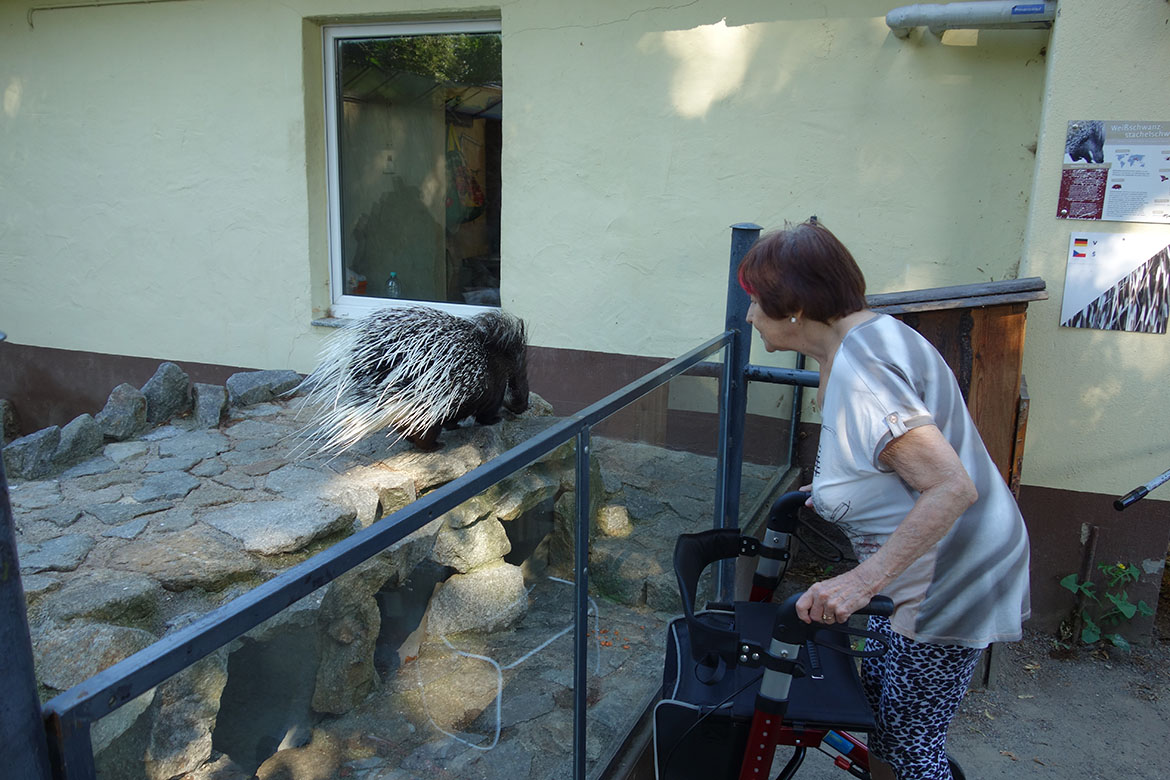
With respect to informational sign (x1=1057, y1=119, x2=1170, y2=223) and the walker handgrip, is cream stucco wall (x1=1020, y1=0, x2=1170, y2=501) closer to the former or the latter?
informational sign (x1=1057, y1=119, x2=1170, y2=223)

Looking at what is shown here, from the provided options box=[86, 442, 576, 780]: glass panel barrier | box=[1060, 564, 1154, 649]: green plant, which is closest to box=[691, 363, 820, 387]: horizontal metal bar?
box=[86, 442, 576, 780]: glass panel barrier

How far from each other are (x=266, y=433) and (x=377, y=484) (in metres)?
1.02

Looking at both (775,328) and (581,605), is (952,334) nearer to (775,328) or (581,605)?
(775,328)

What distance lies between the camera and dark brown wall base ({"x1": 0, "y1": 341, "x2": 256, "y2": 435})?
577cm

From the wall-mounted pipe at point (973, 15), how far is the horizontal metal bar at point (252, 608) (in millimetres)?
2908

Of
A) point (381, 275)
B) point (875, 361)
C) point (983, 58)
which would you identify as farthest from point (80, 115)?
point (875, 361)

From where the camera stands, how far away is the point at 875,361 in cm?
152

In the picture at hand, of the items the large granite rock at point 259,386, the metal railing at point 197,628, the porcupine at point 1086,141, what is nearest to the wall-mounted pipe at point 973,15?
the porcupine at point 1086,141

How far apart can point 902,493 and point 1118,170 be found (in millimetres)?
2264

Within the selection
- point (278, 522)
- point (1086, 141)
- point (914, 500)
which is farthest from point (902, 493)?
point (1086, 141)

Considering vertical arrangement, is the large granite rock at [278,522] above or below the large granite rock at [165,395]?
below

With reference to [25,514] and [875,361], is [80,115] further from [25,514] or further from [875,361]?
[875,361]

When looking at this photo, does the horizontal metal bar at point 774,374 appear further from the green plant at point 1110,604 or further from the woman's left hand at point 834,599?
the green plant at point 1110,604

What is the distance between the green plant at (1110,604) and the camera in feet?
10.9
